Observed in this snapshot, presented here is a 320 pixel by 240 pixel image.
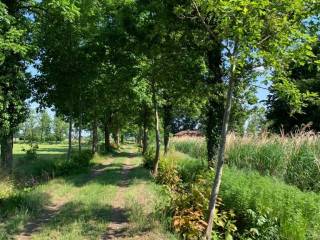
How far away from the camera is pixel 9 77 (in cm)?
1582

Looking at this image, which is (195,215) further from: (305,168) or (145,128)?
(145,128)

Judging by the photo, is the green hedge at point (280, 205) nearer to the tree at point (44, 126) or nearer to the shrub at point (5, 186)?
the shrub at point (5, 186)

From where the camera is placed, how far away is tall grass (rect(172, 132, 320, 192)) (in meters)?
11.5

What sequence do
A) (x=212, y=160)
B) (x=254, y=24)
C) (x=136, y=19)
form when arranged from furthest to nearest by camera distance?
(x=136, y=19)
(x=212, y=160)
(x=254, y=24)

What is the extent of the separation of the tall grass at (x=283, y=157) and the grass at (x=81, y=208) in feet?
10.6

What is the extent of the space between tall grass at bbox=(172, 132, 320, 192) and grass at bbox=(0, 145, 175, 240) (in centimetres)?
324

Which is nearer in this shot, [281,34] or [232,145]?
[281,34]

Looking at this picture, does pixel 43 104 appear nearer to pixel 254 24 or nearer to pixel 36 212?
pixel 36 212

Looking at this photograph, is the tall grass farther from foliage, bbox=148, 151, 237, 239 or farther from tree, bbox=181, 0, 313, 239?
tree, bbox=181, 0, 313, 239

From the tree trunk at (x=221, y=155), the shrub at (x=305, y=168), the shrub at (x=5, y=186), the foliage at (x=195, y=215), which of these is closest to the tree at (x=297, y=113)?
the shrub at (x=305, y=168)

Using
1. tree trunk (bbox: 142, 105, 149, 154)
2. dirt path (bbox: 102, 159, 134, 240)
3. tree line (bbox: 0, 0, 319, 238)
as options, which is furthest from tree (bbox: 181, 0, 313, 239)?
tree trunk (bbox: 142, 105, 149, 154)

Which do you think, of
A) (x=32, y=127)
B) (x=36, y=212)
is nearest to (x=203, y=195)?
(x=36, y=212)

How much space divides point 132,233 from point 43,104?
1421cm

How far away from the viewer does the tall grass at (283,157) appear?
11539 mm
